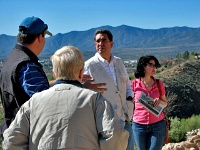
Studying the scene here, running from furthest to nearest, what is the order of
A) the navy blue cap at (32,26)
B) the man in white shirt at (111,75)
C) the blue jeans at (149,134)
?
1. the blue jeans at (149,134)
2. the man in white shirt at (111,75)
3. the navy blue cap at (32,26)

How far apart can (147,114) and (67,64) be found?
2.30 m

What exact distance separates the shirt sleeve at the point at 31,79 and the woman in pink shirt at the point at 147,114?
2098 mm

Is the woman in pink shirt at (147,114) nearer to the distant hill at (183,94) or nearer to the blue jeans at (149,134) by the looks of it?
the blue jeans at (149,134)

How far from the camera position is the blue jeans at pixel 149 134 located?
408cm

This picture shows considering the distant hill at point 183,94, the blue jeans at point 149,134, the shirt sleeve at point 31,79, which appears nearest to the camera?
the shirt sleeve at point 31,79

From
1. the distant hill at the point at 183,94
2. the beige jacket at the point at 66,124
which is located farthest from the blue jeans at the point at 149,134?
the distant hill at the point at 183,94

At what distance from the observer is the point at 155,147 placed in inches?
158

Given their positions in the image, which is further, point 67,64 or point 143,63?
point 143,63

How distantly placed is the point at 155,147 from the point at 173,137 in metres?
4.69

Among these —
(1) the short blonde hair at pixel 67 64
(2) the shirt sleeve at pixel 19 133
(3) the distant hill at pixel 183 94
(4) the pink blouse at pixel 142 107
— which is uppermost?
(1) the short blonde hair at pixel 67 64

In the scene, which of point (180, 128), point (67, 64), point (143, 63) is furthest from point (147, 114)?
point (180, 128)

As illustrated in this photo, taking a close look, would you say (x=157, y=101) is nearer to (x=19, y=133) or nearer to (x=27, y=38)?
(x=27, y=38)

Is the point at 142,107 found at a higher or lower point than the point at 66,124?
lower

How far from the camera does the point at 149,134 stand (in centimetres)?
416
